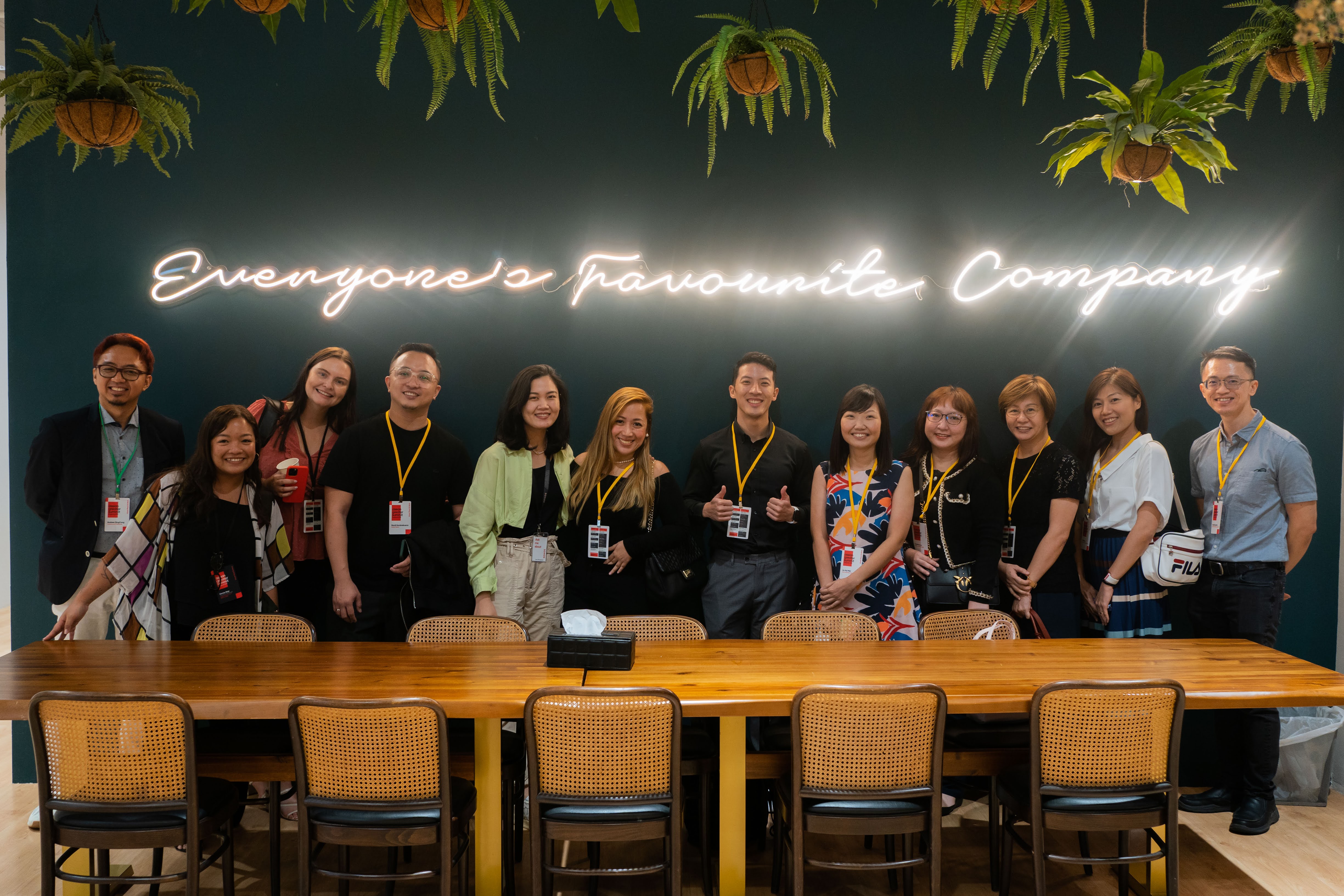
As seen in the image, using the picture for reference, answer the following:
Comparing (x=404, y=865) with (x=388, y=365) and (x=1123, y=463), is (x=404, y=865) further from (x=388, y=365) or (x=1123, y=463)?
(x=1123, y=463)

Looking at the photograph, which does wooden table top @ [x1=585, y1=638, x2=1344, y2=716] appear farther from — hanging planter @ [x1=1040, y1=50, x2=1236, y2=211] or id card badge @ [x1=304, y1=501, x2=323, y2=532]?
id card badge @ [x1=304, y1=501, x2=323, y2=532]

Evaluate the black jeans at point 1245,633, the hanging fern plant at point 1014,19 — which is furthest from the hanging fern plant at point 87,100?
the black jeans at point 1245,633

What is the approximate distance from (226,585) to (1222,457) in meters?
4.89

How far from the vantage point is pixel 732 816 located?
292cm

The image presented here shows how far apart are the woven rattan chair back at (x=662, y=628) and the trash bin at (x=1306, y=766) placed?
3074 millimetres

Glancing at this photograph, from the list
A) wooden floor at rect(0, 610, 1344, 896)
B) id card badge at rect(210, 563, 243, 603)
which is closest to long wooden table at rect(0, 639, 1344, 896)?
id card badge at rect(210, 563, 243, 603)

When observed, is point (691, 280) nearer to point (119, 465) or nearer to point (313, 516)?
point (313, 516)

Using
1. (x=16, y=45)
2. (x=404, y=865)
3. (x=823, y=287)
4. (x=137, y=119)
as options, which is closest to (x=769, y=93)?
(x=823, y=287)

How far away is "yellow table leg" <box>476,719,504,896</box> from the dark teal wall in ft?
7.36

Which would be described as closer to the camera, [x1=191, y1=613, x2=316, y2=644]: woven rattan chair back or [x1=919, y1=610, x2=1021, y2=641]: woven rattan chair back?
[x1=191, y1=613, x2=316, y2=644]: woven rattan chair back

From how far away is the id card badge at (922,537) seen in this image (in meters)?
4.41

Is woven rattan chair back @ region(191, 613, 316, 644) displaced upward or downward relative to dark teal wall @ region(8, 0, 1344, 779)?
downward

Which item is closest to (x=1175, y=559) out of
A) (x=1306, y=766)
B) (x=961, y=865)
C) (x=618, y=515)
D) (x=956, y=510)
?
(x=956, y=510)

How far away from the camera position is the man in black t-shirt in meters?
4.19
